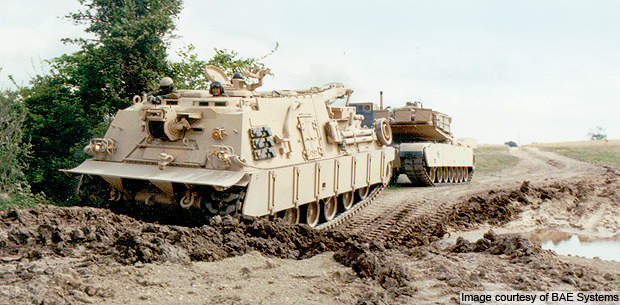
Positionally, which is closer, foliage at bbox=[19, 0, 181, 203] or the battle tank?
foliage at bbox=[19, 0, 181, 203]

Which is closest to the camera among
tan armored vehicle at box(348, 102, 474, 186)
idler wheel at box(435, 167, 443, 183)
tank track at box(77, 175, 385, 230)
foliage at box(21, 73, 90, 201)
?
tank track at box(77, 175, 385, 230)

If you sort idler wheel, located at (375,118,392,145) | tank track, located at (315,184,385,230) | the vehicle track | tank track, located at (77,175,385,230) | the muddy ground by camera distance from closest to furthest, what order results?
the muddy ground < tank track, located at (77,175,385,230) < the vehicle track < tank track, located at (315,184,385,230) < idler wheel, located at (375,118,392,145)

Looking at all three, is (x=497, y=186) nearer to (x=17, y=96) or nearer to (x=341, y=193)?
(x=341, y=193)

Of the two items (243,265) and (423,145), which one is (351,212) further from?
(243,265)

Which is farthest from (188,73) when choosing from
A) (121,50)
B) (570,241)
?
(570,241)

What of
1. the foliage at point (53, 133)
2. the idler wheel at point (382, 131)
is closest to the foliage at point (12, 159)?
the foliage at point (53, 133)

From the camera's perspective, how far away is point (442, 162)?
64.5 ft

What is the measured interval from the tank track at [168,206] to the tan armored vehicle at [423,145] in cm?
672

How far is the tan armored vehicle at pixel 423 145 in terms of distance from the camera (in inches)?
722

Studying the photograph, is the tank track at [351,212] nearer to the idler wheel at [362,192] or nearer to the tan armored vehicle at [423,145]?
the idler wheel at [362,192]

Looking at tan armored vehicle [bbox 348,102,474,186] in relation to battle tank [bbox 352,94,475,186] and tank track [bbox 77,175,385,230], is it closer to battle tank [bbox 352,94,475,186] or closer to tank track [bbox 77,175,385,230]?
battle tank [bbox 352,94,475,186]

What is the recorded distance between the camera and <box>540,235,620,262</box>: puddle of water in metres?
10.3

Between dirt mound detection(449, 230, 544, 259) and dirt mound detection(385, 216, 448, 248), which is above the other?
dirt mound detection(449, 230, 544, 259)

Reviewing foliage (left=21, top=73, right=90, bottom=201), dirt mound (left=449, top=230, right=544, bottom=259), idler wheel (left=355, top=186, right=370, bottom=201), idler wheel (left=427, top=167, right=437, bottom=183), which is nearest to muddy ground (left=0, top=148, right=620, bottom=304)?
dirt mound (left=449, top=230, right=544, bottom=259)
